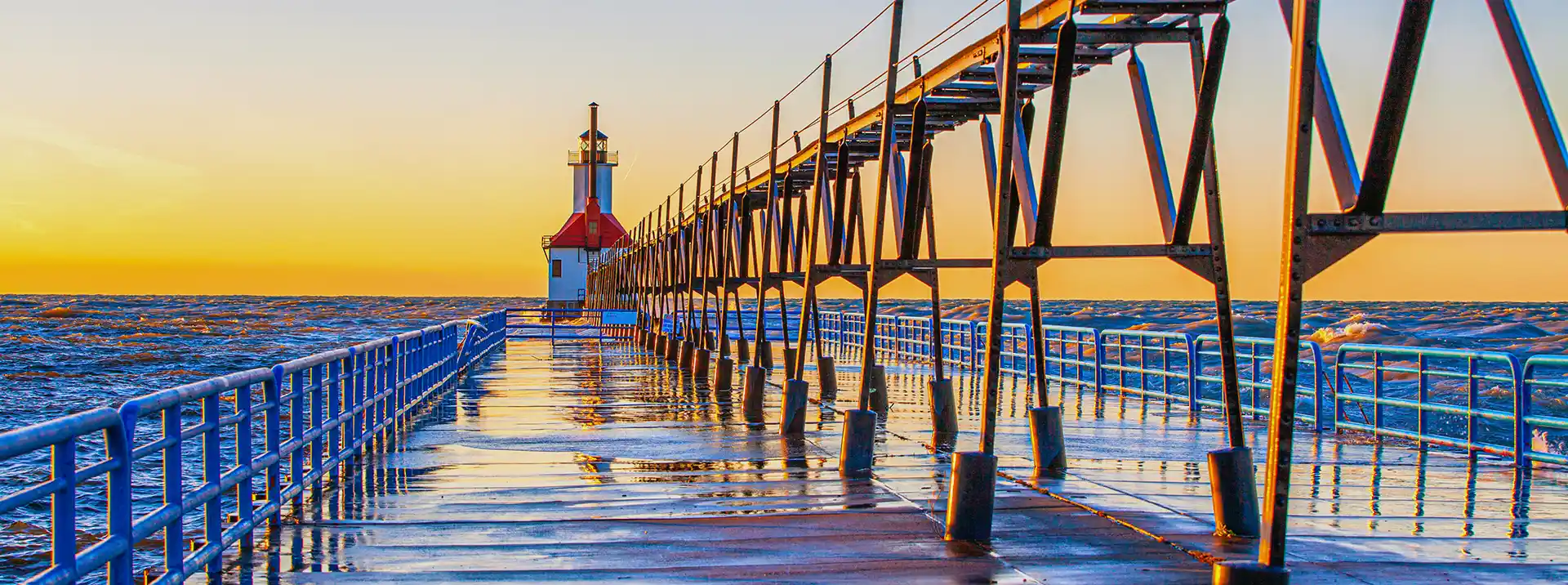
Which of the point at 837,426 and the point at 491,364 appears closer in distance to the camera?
the point at 837,426

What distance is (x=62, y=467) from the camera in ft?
15.9

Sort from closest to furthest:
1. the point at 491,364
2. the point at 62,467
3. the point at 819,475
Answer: the point at 62,467 → the point at 819,475 → the point at 491,364

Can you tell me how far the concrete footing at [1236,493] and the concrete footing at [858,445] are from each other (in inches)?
141

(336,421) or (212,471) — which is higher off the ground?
(212,471)

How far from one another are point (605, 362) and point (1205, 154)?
23.5 metres

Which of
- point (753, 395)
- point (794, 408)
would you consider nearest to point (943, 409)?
point (794, 408)

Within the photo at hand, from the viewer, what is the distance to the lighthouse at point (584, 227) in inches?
2825

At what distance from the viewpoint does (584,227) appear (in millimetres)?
72750

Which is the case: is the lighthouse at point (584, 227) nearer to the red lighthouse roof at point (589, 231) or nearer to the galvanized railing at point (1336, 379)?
the red lighthouse roof at point (589, 231)

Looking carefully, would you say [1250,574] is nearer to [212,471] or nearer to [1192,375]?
[212,471]

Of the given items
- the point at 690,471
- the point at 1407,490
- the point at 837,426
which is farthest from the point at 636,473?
the point at 1407,490

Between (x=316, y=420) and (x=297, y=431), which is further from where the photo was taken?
(x=316, y=420)

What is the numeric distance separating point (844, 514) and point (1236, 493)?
2607mm

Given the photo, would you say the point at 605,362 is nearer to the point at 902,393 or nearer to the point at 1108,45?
the point at 902,393
